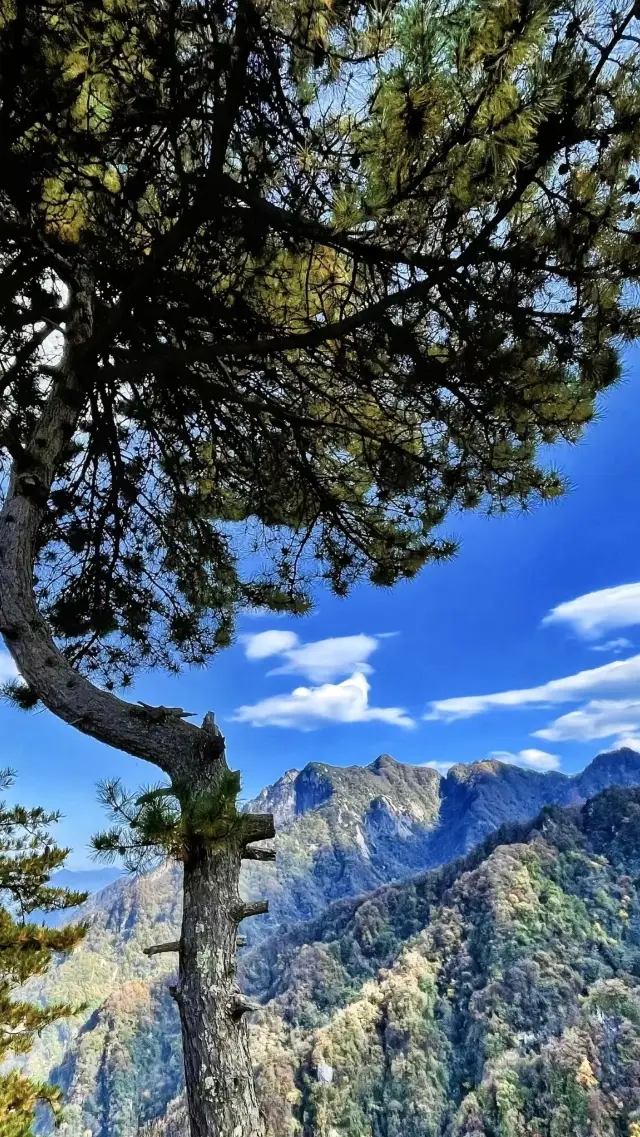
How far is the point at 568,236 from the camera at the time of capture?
270cm

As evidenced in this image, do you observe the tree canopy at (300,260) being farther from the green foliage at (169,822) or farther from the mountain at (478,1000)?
the mountain at (478,1000)

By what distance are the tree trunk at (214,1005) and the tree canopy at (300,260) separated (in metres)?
1.85

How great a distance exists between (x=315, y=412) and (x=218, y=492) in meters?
1.04

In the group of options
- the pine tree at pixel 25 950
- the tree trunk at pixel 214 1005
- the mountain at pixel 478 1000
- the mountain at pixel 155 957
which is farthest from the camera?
the mountain at pixel 155 957

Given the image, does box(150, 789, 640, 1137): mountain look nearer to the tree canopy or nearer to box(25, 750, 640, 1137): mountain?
box(25, 750, 640, 1137): mountain

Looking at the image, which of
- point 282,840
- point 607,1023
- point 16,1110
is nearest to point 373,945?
point 607,1023

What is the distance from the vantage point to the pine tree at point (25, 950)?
3.54 metres

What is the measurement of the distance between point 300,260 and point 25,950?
3.96 m

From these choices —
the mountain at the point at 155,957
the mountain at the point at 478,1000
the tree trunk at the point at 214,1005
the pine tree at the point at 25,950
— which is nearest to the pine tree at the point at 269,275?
the tree trunk at the point at 214,1005

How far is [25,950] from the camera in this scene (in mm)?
3658

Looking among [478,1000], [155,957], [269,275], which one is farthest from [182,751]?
[155,957]

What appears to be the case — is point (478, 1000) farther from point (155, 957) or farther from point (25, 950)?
point (155, 957)

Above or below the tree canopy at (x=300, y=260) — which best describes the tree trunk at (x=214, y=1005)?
below

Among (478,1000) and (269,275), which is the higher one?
(269,275)
